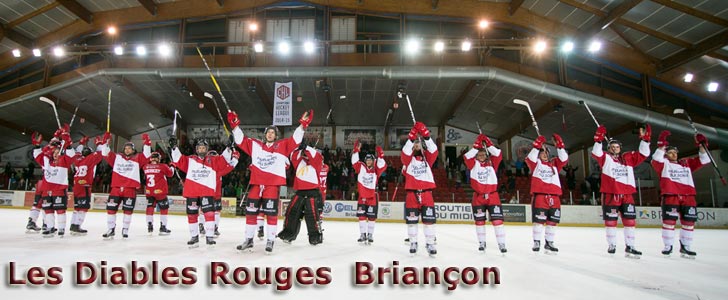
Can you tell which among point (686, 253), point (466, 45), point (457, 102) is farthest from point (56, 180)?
point (457, 102)

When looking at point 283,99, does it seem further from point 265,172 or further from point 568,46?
point 568,46

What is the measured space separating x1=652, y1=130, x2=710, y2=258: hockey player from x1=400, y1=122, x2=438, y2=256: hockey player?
12.3 ft

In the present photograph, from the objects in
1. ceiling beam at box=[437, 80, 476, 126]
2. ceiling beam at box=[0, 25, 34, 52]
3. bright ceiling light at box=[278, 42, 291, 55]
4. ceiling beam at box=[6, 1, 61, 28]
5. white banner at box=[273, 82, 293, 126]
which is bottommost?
white banner at box=[273, 82, 293, 126]

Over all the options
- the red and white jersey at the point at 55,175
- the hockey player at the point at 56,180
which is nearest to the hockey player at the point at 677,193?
the hockey player at the point at 56,180

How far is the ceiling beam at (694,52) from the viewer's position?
1250 cm

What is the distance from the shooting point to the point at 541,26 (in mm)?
15117

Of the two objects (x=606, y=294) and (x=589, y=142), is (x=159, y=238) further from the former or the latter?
(x=589, y=142)

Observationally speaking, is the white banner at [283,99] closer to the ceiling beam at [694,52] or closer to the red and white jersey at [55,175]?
the red and white jersey at [55,175]

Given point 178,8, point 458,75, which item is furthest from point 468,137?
point 178,8

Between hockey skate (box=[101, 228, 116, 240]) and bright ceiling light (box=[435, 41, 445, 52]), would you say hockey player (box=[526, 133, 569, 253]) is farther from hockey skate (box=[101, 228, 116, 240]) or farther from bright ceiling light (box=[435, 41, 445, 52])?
bright ceiling light (box=[435, 41, 445, 52])

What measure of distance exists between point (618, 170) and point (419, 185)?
3.20 metres

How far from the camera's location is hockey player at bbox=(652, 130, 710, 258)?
581 centimetres

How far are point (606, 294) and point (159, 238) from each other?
661 cm

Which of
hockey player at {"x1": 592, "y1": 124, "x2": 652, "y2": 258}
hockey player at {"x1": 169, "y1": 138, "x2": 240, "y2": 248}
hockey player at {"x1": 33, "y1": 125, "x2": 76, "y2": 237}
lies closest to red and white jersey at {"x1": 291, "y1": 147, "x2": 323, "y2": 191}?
hockey player at {"x1": 169, "y1": 138, "x2": 240, "y2": 248}
